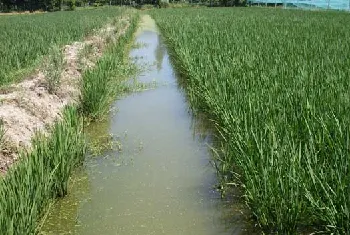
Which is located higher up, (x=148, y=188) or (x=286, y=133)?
(x=286, y=133)

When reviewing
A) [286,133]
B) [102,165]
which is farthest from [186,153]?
[286,133]

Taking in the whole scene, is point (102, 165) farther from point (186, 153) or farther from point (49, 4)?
point (49, 4)

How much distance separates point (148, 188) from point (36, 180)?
4.00 feet

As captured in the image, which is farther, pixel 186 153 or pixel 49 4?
pixel 49 4

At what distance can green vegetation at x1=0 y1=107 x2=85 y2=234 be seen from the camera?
8.56 ft

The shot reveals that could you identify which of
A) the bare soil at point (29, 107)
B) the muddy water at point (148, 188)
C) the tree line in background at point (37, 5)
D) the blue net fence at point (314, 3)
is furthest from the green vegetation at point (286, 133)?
the tree line in background at point (37, 5)

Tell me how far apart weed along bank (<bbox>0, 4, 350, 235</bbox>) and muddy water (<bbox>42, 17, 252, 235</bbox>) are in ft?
0.05

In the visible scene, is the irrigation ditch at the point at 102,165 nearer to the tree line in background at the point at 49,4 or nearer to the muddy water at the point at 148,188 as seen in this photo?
the muddy water at the point at 148,188

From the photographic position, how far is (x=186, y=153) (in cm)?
493

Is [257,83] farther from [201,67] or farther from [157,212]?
[157,212]

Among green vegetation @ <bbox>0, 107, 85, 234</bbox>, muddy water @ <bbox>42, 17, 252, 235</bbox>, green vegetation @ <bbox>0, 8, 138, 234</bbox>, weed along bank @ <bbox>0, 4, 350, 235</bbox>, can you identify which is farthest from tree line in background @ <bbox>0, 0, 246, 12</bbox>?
green vegetation @ <bbox>0, 107, 85, 234</bbox>

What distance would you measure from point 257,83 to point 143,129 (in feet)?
5.65

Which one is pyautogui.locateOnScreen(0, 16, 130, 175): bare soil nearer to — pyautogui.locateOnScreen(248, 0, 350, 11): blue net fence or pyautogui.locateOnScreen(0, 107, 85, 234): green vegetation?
pyautogui.locateOnScreen(0, 107, 85, 234): green vegetation

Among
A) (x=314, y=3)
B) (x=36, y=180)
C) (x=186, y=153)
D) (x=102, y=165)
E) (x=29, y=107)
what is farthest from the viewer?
(x=314, y=3)
